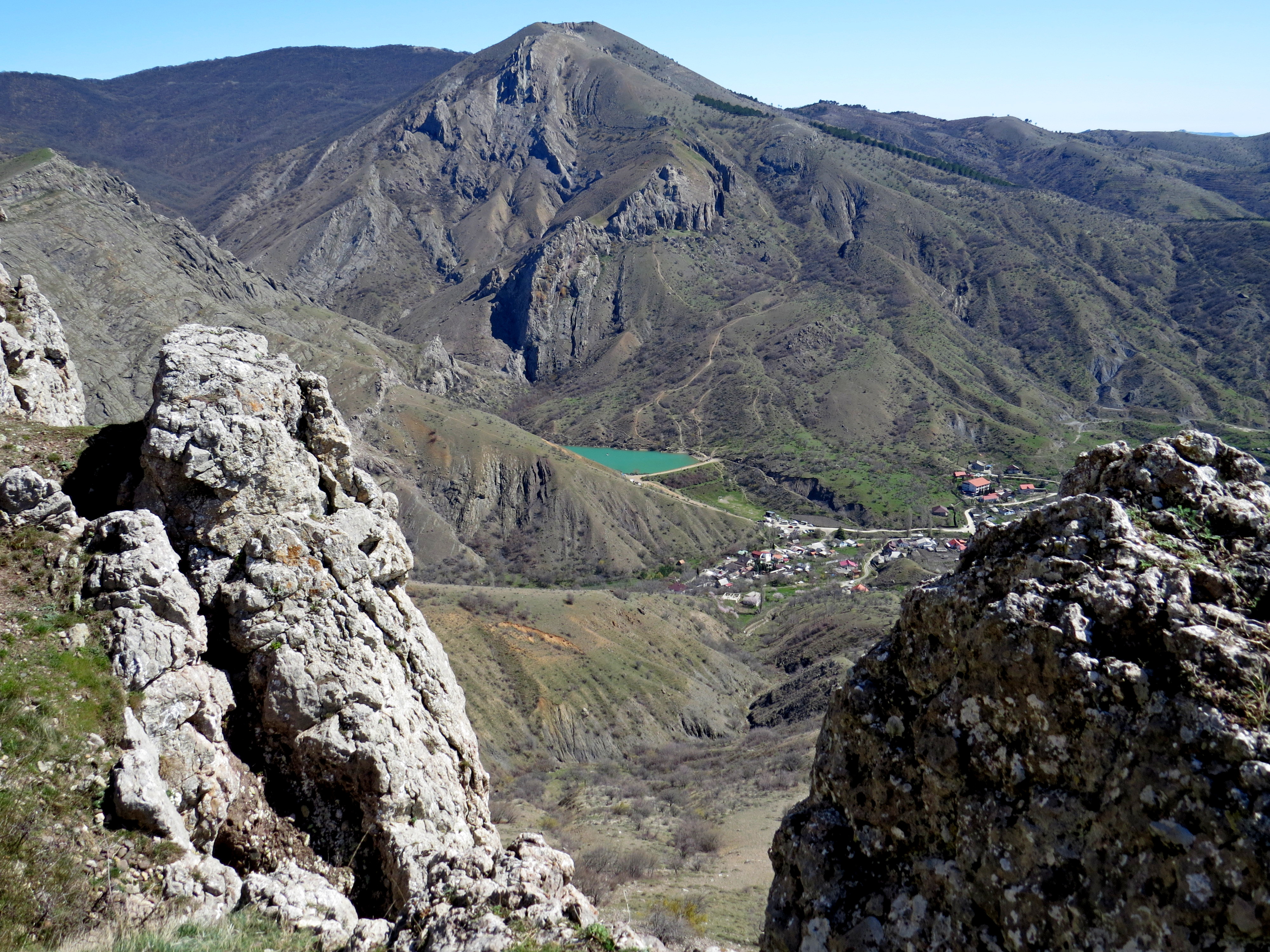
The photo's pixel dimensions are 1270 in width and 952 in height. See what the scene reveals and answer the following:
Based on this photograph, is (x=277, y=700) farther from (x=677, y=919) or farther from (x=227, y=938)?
(x=677, y=919)

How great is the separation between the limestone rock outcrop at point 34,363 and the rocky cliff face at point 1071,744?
19437 millimetres

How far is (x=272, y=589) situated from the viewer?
14.1 m

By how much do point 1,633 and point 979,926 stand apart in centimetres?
1349

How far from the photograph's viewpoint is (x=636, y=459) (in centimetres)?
15250

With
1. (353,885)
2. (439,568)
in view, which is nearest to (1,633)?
(353,885)

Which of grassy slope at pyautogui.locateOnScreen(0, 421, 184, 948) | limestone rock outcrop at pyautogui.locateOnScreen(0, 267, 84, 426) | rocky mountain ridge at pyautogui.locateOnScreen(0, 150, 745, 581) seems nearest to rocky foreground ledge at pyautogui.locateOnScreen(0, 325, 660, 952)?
grassy slope at pyautogui.locateOnScreen(0, 421, 184, 948)

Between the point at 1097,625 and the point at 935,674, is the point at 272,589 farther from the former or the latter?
the point at 1097,625

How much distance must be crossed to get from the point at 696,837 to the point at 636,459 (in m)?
122

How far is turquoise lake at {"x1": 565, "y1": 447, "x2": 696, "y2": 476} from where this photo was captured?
14425 centimetres

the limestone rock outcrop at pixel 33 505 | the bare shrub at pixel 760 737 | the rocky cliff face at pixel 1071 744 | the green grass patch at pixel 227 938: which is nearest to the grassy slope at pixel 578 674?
the bare shrub at pixel 760 737

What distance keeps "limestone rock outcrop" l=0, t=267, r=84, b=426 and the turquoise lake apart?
11630cm

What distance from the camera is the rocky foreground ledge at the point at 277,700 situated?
1040cm

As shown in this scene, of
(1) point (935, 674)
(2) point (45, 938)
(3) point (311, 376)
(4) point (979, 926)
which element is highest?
(3) point (311, 376)

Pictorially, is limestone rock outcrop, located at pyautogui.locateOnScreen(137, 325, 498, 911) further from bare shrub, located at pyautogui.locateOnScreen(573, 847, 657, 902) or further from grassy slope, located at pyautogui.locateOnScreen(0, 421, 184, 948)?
bare shrub, located at pyautogui.locateOnScreen(573, 847, 657, 902)
